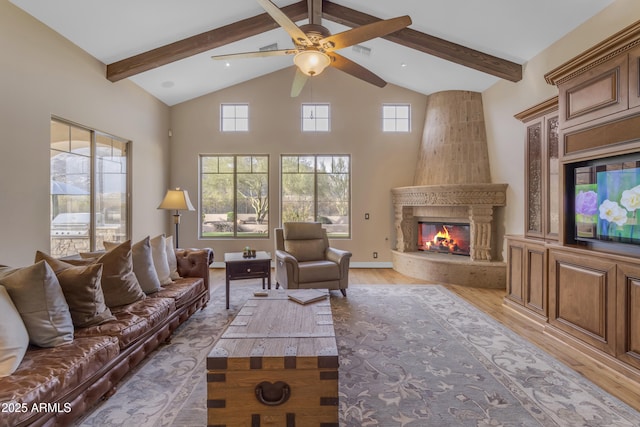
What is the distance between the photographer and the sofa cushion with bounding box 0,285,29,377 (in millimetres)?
1537

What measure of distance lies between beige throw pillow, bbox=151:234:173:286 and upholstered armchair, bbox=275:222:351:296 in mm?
1404

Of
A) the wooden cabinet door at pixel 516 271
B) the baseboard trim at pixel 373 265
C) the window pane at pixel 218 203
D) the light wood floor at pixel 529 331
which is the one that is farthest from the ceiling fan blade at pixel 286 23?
the baseboard trim at pixel 373 265

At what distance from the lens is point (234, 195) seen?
635cm

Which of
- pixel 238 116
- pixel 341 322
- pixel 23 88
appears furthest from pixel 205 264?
pixel 238 116

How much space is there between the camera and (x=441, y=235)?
5.88 metres

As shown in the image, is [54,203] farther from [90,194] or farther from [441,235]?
[441,235]

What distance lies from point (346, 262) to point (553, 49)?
3813mm

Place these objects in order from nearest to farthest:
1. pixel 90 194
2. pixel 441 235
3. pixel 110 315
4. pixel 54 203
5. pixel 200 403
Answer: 1. pixel 200 403
2. pixel 110 315
3. pixel 54 203
4. pixel 90 194
5. pixel 441 235

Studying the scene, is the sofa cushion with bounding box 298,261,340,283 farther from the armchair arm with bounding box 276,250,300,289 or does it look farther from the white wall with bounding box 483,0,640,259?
the white wall with bounding box 483,0,640,259

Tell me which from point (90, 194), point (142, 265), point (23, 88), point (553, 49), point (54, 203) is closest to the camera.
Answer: point (142, 265)

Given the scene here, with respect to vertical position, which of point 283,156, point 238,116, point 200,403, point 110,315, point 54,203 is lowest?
point 200,403

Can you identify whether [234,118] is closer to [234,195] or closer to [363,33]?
[234,195]

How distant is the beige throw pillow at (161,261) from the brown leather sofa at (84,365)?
25cm

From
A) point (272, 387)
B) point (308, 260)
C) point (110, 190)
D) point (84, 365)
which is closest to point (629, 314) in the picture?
point (272, 387)
